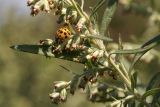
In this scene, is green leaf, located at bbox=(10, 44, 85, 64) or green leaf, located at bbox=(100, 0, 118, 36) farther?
green leaf, located at bbox=(100, 0, 118, 36)

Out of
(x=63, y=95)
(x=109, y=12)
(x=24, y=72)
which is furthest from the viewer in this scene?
(x=24, y=72)

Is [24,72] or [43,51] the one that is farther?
[24,72]

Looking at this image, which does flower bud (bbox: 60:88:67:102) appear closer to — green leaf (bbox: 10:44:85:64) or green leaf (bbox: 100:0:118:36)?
green leaf (bbox: 10:44:85:64)

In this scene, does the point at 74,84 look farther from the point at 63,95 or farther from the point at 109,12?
the point at 109,12

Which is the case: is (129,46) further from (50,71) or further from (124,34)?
(124,34)

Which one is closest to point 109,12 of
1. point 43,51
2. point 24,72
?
point 43,51

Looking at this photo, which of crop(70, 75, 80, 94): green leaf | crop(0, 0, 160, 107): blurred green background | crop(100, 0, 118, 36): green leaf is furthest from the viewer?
crop(0, 0, 160, 107): blurred green background

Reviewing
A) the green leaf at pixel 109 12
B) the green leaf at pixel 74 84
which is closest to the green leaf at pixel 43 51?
the green leaf at pixel 74 84

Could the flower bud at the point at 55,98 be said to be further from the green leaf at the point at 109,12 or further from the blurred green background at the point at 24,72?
the blurred green background at the point at 24,72

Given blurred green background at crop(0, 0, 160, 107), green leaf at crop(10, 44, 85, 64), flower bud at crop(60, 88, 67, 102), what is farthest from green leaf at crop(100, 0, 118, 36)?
blurred green background at crop(0, 0, 160, 107)

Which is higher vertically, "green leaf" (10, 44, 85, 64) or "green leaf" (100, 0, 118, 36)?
"green leaf" (100, 0, 118, 36)

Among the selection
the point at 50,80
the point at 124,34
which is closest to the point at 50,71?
the point at 50,80

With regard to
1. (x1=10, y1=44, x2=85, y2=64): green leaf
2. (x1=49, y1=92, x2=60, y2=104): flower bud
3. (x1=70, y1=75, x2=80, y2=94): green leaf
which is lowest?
(x1=49, y1=92, x2=60, y2=104): flower bud
